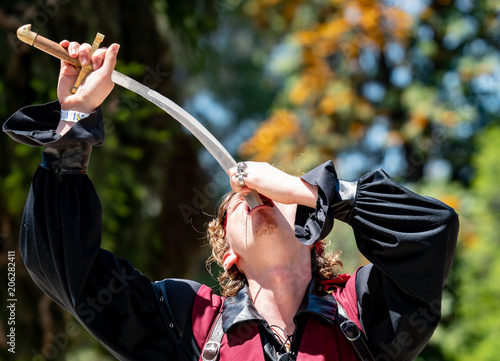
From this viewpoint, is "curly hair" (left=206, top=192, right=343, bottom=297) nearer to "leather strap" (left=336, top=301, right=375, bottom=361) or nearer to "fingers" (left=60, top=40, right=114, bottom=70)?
"leather strap" (left=336, top=301, right=375, bottom=361)

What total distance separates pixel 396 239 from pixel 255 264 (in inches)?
17.7

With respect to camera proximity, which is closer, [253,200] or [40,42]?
[40,42]

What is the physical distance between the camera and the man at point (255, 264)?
5.46 ft

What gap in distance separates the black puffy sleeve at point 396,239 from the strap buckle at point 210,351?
1.32ft

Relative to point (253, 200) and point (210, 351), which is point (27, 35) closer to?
point (253, 200)

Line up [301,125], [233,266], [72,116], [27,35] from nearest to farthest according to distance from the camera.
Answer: [27,35], [72,116], [233,266], [301,125]

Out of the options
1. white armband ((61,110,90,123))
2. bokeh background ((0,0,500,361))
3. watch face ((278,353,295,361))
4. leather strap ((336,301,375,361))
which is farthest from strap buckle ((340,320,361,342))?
bokeh background ((0,0,500,361))

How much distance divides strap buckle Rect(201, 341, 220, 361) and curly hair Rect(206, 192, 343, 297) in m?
0.21

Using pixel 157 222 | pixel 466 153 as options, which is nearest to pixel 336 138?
pixel 466 153

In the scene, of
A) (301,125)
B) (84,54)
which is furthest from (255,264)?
(301,125)

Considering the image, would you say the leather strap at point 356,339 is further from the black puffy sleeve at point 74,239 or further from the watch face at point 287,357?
the black puffy sleeve at point 74,239

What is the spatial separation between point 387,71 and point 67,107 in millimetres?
5494

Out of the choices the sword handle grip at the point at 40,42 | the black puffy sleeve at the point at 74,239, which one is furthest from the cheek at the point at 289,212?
the sword handle grip at the point at 40,42

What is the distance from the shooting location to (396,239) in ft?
5.38
